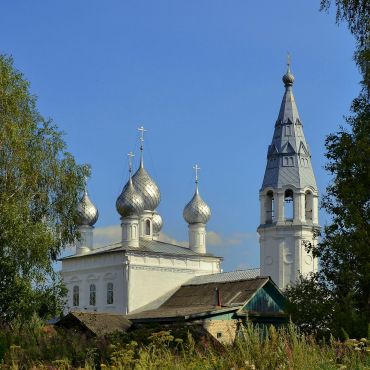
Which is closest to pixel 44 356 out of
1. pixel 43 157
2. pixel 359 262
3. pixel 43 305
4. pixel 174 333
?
pixel 174 333

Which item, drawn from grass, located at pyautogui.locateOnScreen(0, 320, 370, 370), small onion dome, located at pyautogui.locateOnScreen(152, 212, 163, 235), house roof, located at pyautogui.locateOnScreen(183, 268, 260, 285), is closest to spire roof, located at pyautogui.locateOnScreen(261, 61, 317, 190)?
house roof, located at pyautogui.locateOnScreen(183, 268, 260, 285)

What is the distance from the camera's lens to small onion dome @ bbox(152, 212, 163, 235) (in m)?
63.0

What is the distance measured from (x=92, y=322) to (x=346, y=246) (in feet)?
24.5

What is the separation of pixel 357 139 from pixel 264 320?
41.4ft

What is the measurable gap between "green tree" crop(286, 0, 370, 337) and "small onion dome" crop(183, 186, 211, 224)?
128 feet

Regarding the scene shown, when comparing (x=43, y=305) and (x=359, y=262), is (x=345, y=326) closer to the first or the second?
(x=359, y=262)

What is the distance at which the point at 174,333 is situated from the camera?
13172 millimetres

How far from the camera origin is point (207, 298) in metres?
42.2

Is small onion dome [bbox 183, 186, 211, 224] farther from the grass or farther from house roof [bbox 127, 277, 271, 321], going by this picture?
the grass

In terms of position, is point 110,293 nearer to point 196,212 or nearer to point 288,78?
point 196,212

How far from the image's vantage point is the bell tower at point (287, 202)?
167 feet

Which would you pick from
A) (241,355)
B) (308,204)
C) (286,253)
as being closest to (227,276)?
(286,253)

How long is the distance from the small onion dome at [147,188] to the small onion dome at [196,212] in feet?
7.17

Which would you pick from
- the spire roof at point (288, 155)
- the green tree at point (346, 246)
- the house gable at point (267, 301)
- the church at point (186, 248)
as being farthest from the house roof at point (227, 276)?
the green tree at point (346, 246)
